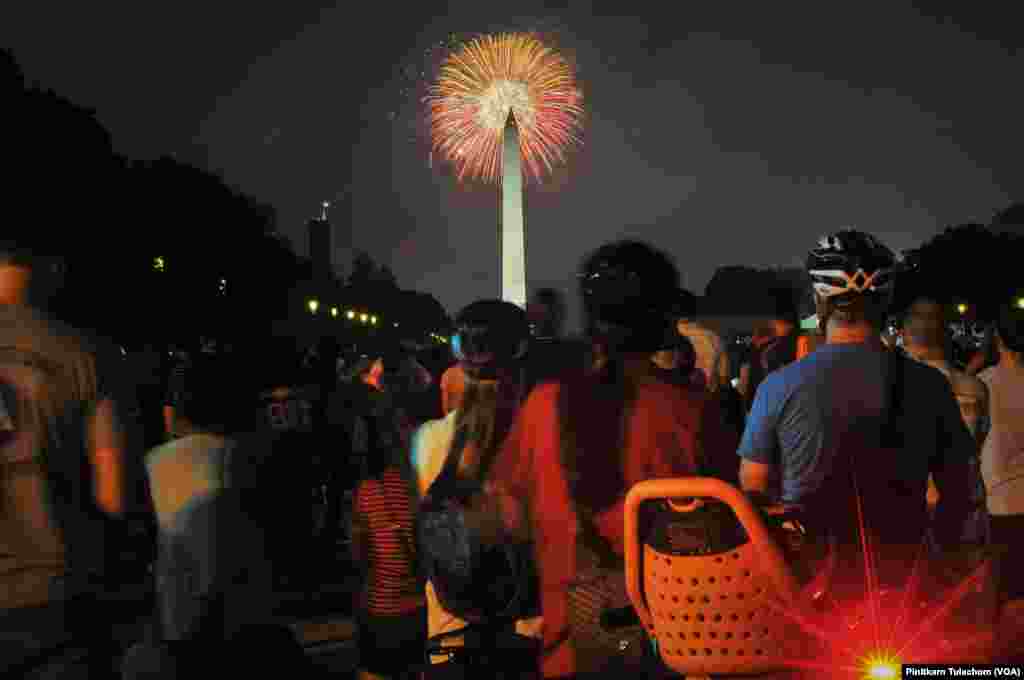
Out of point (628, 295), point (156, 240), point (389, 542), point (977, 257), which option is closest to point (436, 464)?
point (389, 542)

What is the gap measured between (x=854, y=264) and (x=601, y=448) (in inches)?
35.1

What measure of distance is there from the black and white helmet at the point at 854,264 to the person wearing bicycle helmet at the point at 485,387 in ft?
3.23

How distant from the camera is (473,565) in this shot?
8.20 feet

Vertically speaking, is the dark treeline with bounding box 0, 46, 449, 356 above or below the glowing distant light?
above

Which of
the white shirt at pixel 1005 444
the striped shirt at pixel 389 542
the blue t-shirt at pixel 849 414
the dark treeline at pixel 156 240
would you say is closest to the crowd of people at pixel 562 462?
the blue t-shirt at pixel 849 414

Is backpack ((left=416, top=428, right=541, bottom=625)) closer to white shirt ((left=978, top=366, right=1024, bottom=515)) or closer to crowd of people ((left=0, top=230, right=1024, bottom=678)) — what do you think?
crowd of people ((left=0, top=230, right=1024, bottom=678))

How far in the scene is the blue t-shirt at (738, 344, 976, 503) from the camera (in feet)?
8.33

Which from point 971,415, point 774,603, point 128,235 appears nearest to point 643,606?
point 774,603

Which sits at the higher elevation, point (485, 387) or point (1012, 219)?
point (1012, 219)

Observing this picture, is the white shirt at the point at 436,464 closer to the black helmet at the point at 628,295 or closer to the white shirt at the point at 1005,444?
the black helmet at the point at 628,295

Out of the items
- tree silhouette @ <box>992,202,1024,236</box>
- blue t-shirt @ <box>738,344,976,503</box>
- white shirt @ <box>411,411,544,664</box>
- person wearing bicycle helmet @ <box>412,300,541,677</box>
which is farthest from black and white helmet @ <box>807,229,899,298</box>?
tree silhouette @ <box>992,202,1024,236</box>

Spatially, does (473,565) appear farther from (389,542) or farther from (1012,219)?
(1012,219)

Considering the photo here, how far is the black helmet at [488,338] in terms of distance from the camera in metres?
3.03

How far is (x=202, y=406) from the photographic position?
3.44 m
